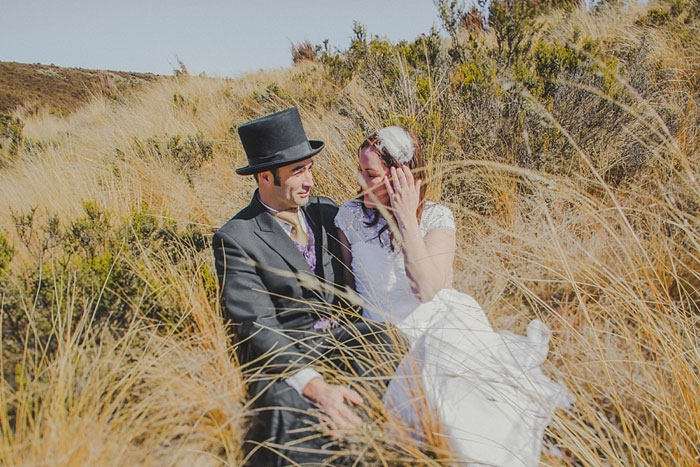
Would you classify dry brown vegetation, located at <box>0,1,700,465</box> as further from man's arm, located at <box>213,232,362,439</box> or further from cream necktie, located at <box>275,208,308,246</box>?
cream necktie, located at <box>275,208,308,246</box>

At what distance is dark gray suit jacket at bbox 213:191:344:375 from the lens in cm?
189

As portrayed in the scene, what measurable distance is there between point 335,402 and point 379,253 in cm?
97

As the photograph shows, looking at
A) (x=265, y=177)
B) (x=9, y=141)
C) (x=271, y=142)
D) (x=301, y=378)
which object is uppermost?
(x=9, y=141)

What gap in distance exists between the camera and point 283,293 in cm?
216

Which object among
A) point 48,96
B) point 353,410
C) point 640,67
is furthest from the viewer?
point 48,96

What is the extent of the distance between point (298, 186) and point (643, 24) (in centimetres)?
614

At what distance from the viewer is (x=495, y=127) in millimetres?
3471

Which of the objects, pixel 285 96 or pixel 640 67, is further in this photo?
pixel 285 96

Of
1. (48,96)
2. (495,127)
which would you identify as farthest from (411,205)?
(48,96)

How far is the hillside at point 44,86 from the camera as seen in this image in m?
14.2

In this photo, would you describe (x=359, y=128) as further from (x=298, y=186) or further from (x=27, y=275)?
(x=27, y=275)

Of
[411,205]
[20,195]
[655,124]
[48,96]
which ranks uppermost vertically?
[48,96]

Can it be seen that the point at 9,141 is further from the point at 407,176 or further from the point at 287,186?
the point at 407,176

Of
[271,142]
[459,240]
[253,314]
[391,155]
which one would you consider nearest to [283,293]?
[253,314]
